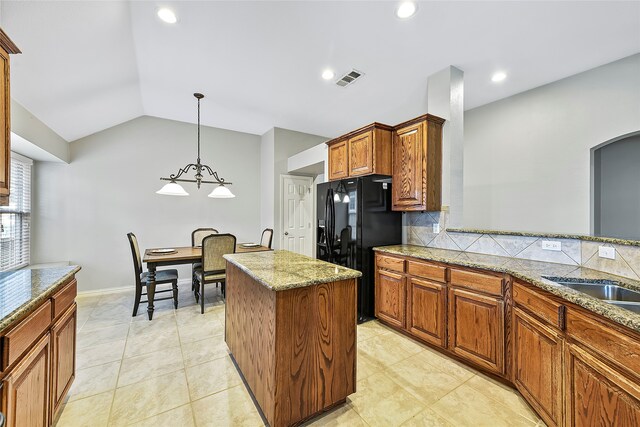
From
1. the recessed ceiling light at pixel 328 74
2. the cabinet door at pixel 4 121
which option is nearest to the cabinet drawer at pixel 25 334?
the cabinet door at pixel 4 121

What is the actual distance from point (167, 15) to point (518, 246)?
3.69 meters

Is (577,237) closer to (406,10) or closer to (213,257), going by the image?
(406,10)

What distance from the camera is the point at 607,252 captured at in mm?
1808

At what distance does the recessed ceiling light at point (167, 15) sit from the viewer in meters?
2.16

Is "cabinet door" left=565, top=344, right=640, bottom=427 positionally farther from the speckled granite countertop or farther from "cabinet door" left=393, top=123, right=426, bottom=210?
"cabinet door" left=393, top=123, right=426, bottom=210

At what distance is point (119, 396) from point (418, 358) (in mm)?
2412

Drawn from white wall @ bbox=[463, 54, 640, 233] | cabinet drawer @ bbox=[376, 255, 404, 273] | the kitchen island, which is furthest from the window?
white wall @ bbox=[463, 54, 640, 233]

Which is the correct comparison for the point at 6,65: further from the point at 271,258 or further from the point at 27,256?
the point at 27,256

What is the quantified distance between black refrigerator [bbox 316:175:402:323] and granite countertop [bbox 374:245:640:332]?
1.06 ft

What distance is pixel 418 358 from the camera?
7.83 feet

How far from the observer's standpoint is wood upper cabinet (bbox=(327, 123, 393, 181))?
309cm

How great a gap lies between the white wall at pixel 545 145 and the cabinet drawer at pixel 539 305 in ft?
7.20

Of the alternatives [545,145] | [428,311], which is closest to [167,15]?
[428,311]

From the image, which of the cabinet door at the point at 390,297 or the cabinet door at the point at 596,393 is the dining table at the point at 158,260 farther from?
the cabinet door at the point at 596,393
